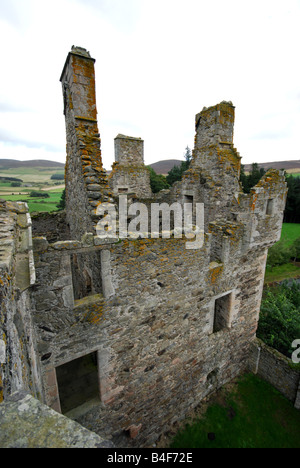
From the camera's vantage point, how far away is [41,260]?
15.0 feet

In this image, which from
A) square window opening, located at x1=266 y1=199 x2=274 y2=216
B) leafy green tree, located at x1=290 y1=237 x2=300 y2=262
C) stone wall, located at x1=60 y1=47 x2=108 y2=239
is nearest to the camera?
stone wall, located at x1=60 y1=47 x2=108 y2=239

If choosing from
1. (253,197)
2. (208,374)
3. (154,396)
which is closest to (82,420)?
(154,396)

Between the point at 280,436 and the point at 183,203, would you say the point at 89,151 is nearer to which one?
the point at 183,203

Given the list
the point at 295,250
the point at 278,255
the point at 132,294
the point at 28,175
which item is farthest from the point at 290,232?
the point at 28,175

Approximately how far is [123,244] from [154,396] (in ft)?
16.7

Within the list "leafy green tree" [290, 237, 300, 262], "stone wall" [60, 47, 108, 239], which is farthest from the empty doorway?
"leafy green tree" [290, 237, 300, 262]

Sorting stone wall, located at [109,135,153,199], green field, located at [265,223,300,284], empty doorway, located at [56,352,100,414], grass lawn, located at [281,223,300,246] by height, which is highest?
stone wall, located at [109,135,153,199]

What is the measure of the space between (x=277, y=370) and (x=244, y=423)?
106 inches

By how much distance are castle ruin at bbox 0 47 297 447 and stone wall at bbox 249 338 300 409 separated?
0.44 metres

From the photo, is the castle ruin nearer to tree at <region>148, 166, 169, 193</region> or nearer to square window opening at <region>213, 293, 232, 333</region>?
square window opening at <region>213, 293, 232, 333</region>

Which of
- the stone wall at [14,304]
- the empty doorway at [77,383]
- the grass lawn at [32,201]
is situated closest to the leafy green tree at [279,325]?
the empty doorway at [77,383]

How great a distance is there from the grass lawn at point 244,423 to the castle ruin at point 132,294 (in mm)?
527

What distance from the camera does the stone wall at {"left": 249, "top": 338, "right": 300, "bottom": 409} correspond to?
30.8ft

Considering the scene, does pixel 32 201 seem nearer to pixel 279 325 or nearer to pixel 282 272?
pixel 279 325
